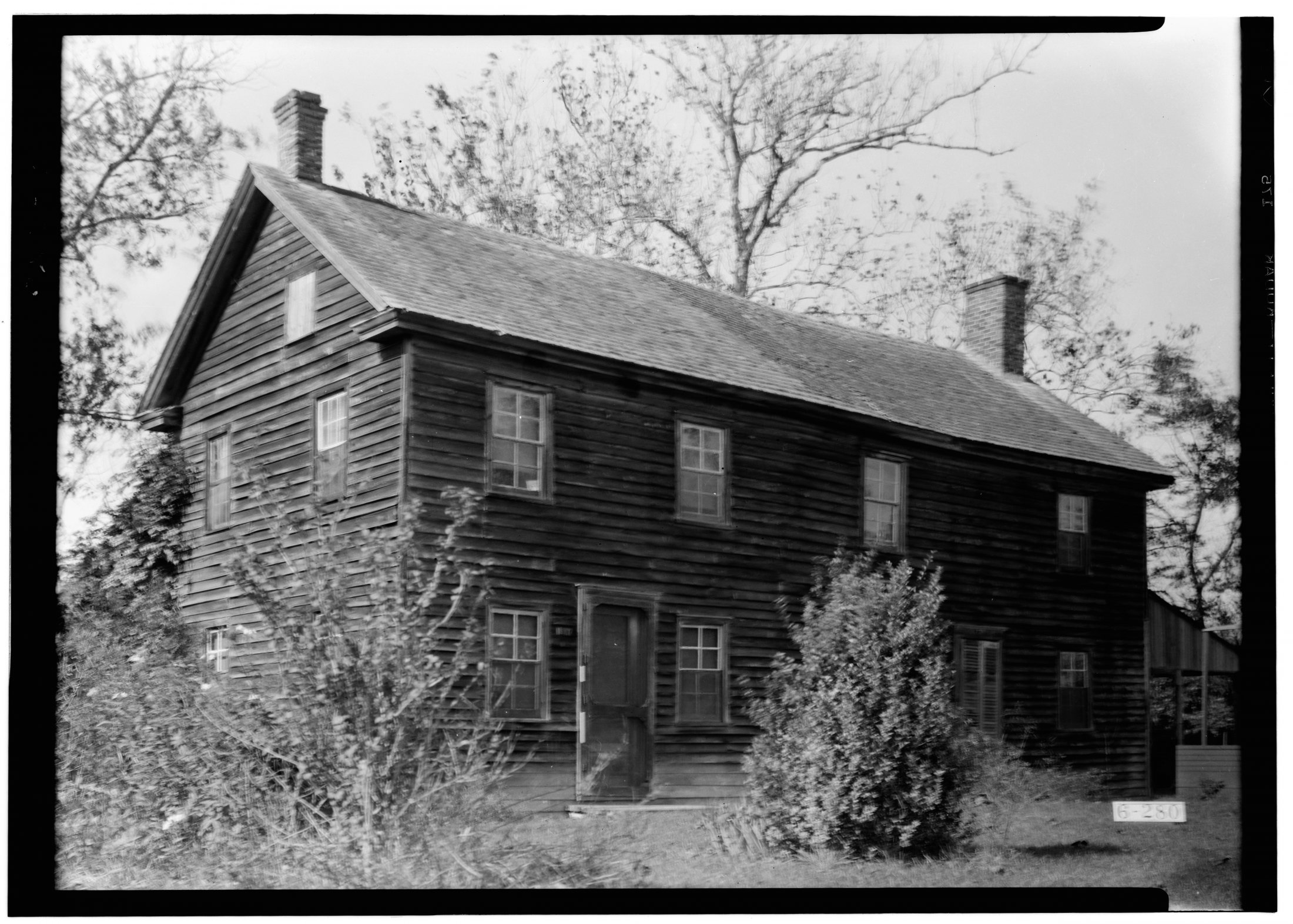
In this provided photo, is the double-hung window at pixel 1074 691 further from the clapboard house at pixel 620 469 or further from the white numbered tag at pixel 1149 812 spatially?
the white numbered tag at pixel 1149 812

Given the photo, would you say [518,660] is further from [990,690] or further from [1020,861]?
[990,690]

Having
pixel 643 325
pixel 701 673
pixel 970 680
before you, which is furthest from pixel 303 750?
pixel 970 680

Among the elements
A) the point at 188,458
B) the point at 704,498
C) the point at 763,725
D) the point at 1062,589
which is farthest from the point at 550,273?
the point at 1062,589

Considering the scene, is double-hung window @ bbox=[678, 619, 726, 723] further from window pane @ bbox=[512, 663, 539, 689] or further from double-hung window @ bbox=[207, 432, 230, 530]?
double-hung window @ bbox=[207, 432, 230, 530]

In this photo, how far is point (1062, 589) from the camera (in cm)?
1552

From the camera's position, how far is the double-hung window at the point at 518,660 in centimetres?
1230

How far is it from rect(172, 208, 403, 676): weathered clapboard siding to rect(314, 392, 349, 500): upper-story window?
0.08 m

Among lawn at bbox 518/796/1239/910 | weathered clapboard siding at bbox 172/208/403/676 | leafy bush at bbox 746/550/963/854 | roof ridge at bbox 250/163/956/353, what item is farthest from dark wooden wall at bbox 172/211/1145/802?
leafy bush at bbox 746/550/963/854

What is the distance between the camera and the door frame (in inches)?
502

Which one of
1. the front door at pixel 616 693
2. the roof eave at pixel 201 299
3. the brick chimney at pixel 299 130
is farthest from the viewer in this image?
the front door at pixel 616 693

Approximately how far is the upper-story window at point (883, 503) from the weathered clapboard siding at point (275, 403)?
15.4 feet

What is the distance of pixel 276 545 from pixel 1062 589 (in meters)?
8.22

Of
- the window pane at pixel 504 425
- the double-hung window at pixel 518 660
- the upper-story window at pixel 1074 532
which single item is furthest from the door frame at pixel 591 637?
the upper-story window at pixel 1074 532

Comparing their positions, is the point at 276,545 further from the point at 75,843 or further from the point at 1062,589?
the point at 1062,589
